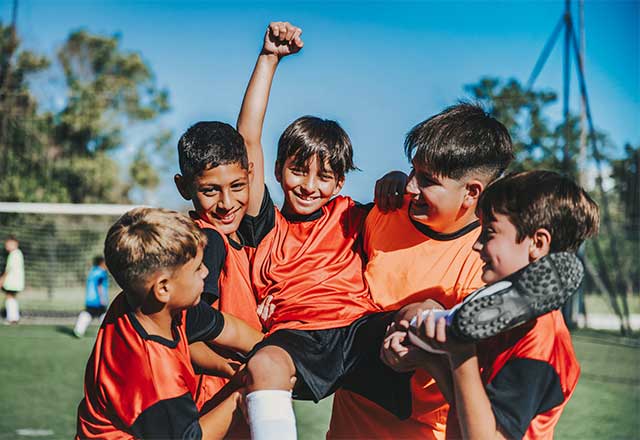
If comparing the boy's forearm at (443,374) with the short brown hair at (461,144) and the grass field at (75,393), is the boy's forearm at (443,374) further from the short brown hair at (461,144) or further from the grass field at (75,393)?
the grass field at (75,393)

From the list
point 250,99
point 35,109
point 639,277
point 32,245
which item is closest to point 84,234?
point 32,245

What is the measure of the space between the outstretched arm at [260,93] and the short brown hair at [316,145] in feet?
0.38

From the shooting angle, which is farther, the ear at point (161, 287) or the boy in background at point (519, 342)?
the ear at point (161, 287)

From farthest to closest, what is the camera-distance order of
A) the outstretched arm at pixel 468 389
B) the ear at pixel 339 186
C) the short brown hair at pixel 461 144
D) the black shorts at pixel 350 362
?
1. the ear at pixel 339 186
2. the short brown hair at pixel 461 144
3. the black shorts at pixel 350 362
4. the outstretched arm at pixel 468 389

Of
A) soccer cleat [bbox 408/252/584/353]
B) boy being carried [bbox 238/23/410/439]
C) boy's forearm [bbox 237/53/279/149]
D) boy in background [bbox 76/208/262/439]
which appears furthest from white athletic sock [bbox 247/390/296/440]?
boy's forearm [bbox 237/53/279/149]

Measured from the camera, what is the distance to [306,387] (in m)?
2.42

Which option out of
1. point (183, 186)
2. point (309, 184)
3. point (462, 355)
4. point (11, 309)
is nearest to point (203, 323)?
point (183, 186)

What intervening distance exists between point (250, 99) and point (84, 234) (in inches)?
707

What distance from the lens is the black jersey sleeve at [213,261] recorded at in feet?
8.70

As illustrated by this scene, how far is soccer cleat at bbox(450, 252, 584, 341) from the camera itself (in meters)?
1.83

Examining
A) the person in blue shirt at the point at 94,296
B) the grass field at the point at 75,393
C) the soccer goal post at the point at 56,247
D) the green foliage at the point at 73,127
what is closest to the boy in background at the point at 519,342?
the grass field at the point at 75,393

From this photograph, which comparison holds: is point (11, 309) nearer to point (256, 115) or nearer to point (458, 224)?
point (256, 115)

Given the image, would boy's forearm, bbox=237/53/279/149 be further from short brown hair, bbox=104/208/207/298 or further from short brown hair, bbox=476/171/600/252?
A: short brown hair, bbox=476/171/600/252

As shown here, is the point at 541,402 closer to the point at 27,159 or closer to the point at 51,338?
the point at 51,338
